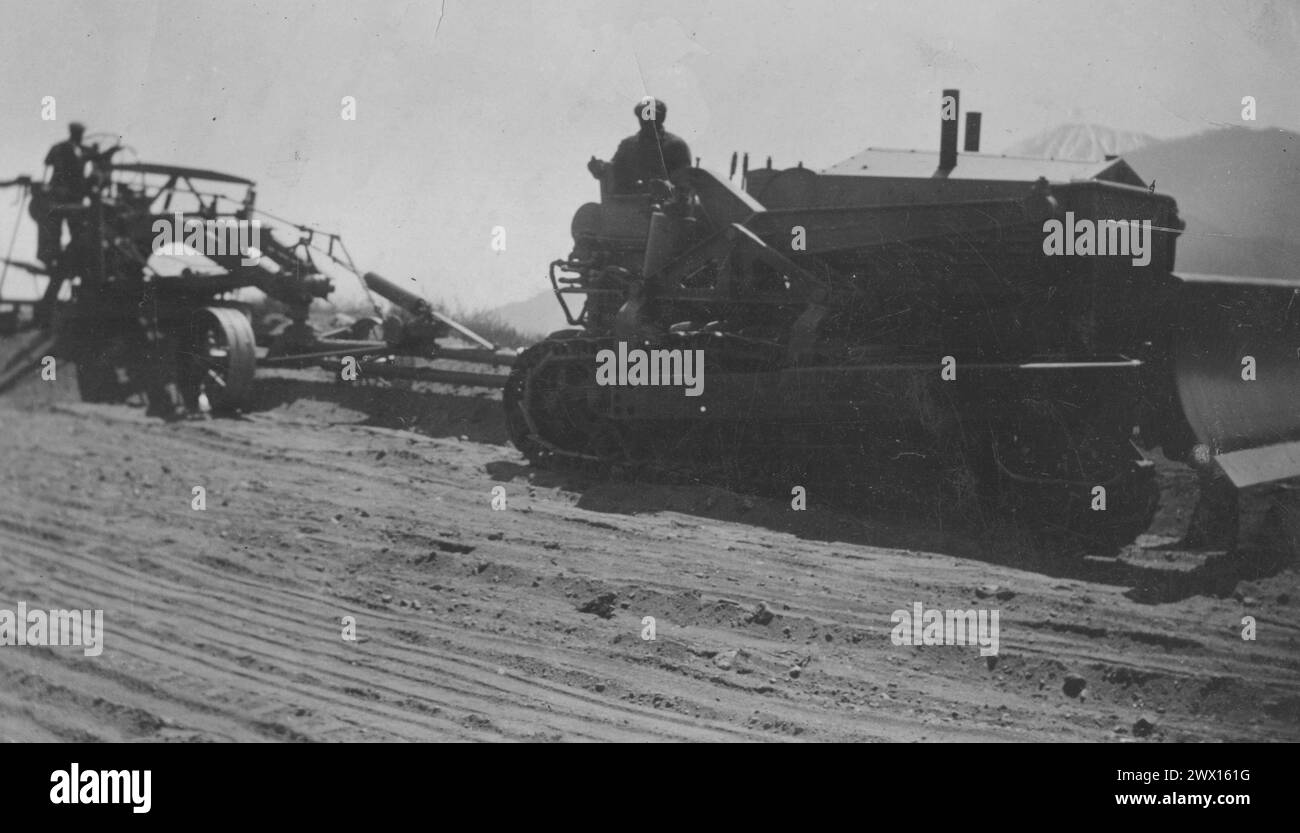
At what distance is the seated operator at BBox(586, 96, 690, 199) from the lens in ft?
31.6

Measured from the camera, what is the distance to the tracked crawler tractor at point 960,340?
737cm

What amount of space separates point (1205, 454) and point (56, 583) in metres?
6.49

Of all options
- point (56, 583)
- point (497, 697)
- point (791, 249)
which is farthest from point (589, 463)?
point (497, 697)

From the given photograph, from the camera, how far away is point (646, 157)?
9945mm

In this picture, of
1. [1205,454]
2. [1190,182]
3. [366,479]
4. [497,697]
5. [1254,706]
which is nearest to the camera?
[1254,706]

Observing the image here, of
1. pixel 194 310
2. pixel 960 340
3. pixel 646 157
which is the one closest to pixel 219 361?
pixel 194 310

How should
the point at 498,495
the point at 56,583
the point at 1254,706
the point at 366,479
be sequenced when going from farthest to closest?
1. the point at 366,479
2. the point at 498,495
3. the point at 56,583
4. the point at 1254,706

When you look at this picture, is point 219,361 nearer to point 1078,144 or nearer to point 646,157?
point 646,157

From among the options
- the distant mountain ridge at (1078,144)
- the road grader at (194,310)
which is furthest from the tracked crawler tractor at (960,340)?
the road grader at (194,310)

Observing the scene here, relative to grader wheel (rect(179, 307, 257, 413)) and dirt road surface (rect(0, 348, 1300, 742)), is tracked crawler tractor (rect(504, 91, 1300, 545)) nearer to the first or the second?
dirt road surface (rect(0, 348, 1300, 742))

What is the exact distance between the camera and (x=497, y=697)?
16.3 feet

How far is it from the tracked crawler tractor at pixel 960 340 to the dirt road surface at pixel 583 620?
1.63 feet

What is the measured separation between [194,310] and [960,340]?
8311mm
